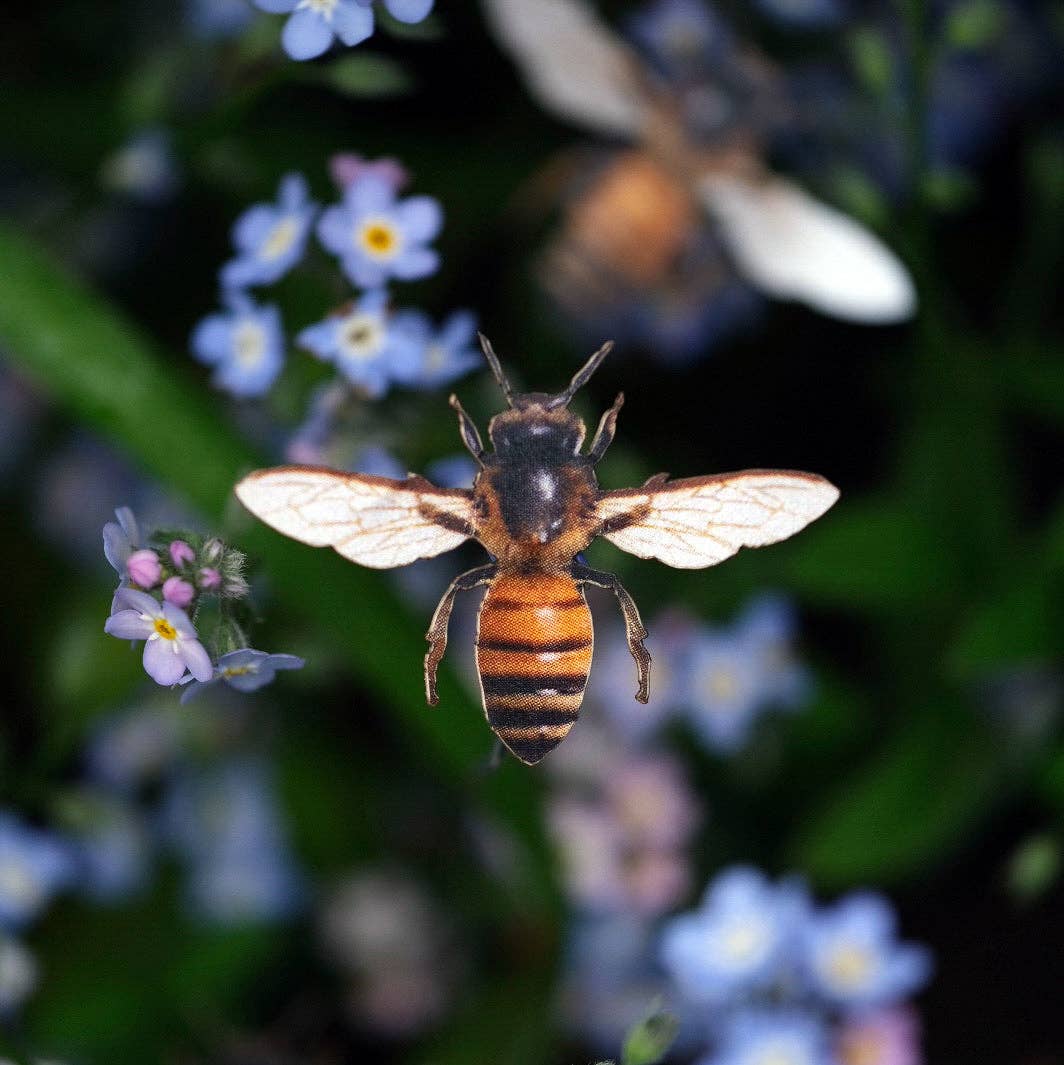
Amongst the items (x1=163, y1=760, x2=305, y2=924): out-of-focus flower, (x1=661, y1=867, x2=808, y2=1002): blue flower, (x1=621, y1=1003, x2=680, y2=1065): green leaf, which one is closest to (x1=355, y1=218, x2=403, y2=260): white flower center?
(x1=621, y1=1003, x2=680, y2=1065): green leaf

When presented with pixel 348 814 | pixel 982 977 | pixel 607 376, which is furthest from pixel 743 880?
pixel 607 376

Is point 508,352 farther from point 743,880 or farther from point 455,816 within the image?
point 743,880

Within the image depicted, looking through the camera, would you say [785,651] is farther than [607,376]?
No

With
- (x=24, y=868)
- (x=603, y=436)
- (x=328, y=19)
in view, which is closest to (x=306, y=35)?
(x=328, y=19)

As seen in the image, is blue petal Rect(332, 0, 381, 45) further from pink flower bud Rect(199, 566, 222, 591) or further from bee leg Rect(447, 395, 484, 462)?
pink flower bud Rect(199, 566, 222, 591)

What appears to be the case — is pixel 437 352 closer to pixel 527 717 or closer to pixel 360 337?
pixel 360 337

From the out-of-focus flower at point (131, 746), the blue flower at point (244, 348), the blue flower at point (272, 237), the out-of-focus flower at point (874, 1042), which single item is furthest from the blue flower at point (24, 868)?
the out-of-focus flower at point (874, 1042)
